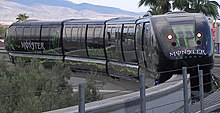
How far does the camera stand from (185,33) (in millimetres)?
18469

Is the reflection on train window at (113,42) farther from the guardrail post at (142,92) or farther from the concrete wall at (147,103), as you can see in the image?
the guardrail post at (142,92)

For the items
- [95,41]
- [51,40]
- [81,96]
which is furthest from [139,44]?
[81,96]

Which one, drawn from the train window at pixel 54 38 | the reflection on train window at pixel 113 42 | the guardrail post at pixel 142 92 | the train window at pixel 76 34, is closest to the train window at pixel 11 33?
the train window at pixel 54 38

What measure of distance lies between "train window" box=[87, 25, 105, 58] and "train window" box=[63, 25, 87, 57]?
618 millimetres

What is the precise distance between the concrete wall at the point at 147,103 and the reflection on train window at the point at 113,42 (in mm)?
11245

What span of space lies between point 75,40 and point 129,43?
26.5 ft

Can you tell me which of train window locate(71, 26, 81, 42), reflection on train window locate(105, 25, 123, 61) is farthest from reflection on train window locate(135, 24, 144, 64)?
train window locate(71, 26, 81, 42)

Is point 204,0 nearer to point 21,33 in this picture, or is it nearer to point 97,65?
point 21,33

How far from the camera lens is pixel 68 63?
31047 mm

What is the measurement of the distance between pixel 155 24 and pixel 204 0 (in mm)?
25730

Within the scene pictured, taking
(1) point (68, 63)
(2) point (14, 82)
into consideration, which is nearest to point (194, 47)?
(2) point (14, 82)

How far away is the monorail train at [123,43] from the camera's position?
58.9ft

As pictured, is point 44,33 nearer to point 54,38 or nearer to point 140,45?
point 54,38

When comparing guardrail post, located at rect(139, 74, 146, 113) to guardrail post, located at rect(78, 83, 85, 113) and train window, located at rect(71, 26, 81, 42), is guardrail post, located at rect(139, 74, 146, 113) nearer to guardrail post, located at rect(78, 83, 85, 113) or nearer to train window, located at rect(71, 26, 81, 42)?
guardrail post, located at rect(78, 83, 85, 113)
